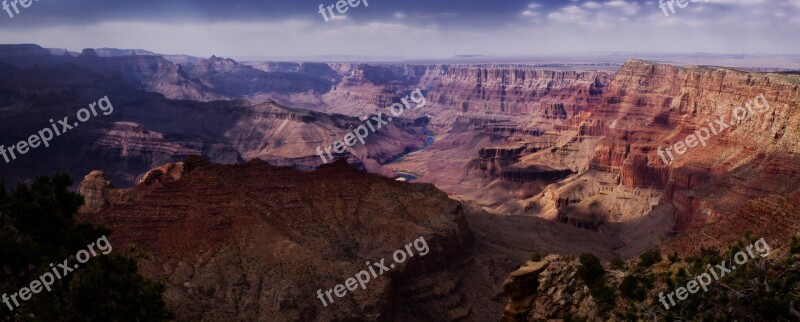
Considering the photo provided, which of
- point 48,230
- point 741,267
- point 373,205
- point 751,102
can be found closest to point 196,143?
point 373,205
